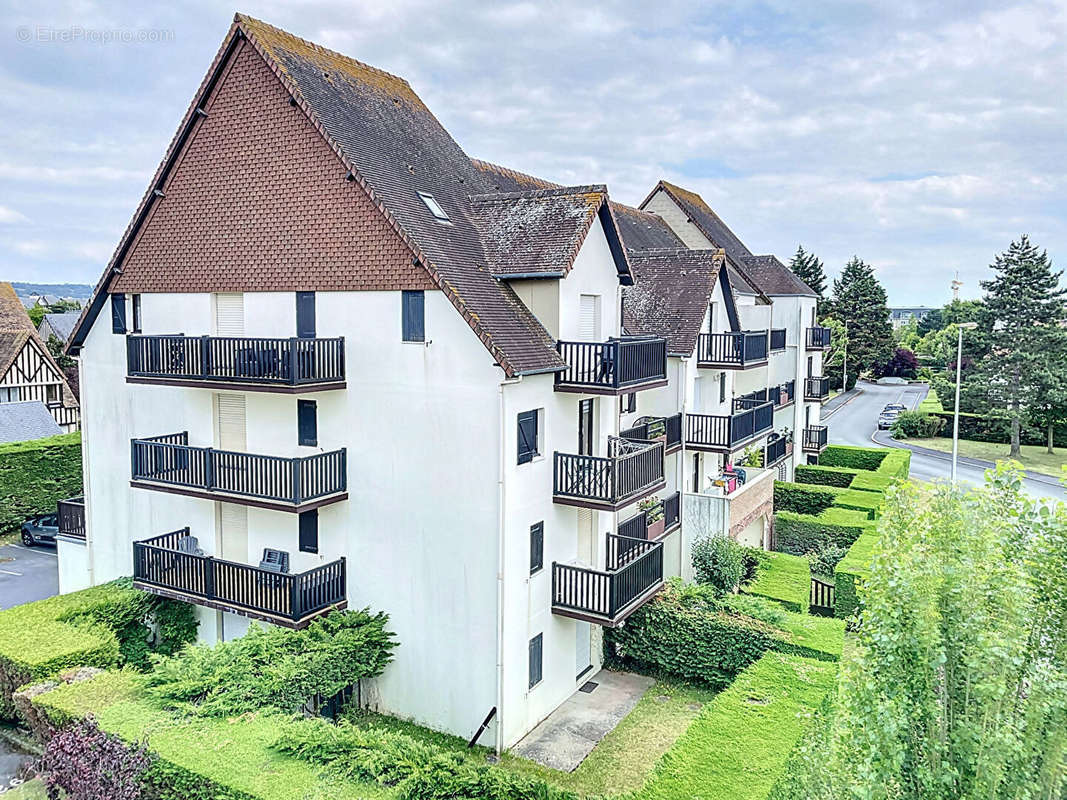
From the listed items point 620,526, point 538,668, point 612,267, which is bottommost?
Answer: point 538,668

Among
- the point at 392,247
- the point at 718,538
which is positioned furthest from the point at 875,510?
the point at 392,247

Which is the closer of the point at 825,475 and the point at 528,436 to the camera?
the point at 528,436

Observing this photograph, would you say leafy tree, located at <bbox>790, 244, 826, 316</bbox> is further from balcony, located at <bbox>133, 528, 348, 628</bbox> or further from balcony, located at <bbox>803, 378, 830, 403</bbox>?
balcony, located at <bbox>133, 528, 348, 628</bbox>

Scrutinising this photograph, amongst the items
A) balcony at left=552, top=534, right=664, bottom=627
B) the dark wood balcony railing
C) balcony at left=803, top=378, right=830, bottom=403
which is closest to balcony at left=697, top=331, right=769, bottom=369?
balcony at left=552, top=534, right=664, bottom=627

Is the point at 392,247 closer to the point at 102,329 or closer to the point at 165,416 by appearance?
the point at 165,416

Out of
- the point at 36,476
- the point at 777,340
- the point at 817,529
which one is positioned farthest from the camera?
the point at 36,476

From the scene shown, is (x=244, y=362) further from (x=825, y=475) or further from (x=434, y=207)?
Answer: (x=825, y=475)

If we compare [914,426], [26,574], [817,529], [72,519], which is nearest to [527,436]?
[72,519]
